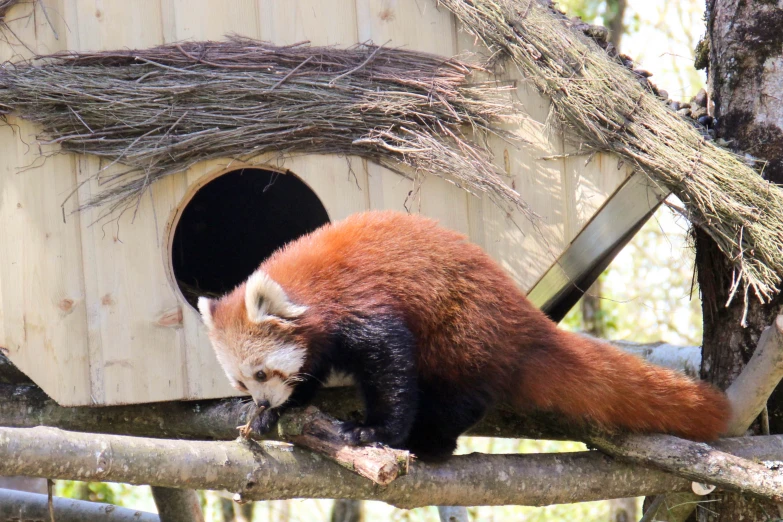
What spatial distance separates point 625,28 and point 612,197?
9.14 meters

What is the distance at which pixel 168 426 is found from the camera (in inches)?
157

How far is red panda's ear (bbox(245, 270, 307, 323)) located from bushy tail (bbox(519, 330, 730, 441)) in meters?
1.05

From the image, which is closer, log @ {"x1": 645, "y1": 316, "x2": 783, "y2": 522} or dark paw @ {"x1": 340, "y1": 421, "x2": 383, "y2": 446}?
dark paw @ {"x1": 340, "y1": 421, "x2": 383, "y2": 446}

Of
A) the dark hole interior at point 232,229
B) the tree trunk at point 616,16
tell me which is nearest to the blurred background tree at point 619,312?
the tree trunk at point 616,16

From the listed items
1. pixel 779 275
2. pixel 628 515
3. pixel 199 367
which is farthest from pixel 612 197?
pixel 628 515

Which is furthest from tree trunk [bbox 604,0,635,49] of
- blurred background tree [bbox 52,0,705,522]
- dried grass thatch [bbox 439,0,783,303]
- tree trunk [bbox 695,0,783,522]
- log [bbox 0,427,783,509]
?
log [bbox 0,427,783,509]

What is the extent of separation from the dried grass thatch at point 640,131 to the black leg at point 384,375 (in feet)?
4.68

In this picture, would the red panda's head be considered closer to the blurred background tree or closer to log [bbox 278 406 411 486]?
log [bbox 278 406 411 486]

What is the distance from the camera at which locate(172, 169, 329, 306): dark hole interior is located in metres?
5.71

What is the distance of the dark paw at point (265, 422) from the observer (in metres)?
3.39

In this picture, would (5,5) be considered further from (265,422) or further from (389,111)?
(265,422)

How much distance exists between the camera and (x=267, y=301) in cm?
321

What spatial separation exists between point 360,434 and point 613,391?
3.68 ft

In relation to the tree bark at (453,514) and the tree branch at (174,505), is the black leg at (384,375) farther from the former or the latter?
the tree bark at (453,514)
